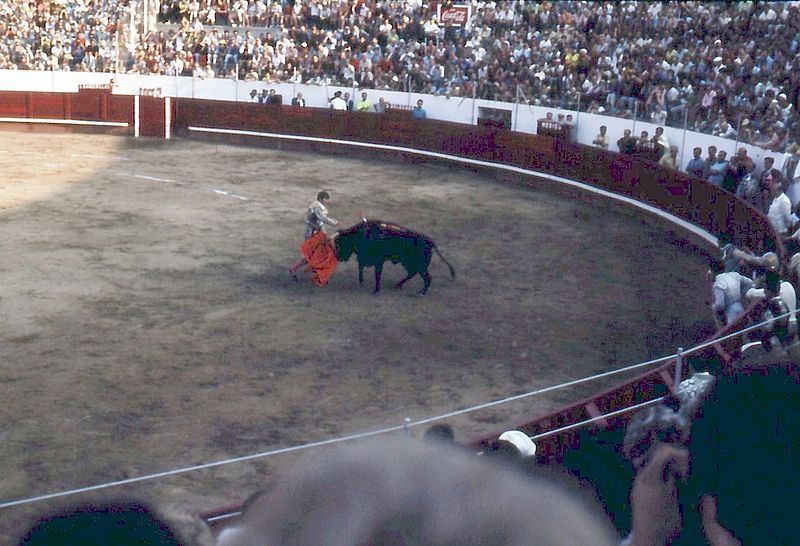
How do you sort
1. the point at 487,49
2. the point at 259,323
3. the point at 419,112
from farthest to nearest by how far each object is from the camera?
the point at 487,49, the point at 419,112, the point at 259,323

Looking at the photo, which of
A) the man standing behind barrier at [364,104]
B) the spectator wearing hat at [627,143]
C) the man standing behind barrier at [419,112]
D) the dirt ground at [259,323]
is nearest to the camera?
the dirt ground at [259,323]

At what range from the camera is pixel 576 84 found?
21.9 m

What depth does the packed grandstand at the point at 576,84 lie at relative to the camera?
98 centimetres

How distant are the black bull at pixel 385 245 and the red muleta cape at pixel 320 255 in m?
0.24

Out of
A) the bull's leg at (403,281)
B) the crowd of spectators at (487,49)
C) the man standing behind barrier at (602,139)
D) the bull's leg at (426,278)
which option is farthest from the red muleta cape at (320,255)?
the man standing behind barrier at (602,139)

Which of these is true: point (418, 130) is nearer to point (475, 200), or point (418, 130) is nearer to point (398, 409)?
point (475, 200)

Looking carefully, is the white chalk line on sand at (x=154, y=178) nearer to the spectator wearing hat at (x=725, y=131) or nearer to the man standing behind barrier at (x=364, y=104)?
the man standing behind barrier at (x=364, y=104)

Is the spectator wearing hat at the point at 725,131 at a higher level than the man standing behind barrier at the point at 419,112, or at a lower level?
higher

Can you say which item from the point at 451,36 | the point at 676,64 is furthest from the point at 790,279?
the point at 451,36

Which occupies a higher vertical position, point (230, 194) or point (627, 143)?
point (627, 143)

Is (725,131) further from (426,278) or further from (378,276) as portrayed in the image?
(378,276)

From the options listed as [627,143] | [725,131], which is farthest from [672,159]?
[627,143]

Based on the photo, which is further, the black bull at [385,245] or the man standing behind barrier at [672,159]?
the man standing behind barrier at [672,159]

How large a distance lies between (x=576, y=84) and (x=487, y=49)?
154 inches
